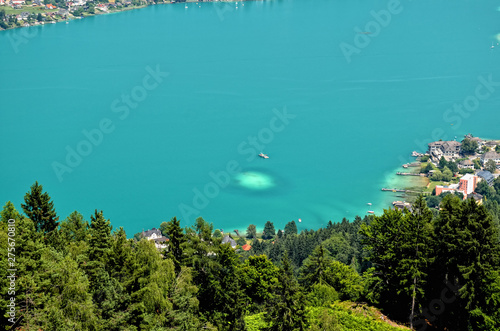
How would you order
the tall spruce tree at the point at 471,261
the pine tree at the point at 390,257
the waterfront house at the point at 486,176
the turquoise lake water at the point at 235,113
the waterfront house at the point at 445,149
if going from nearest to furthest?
the tall spruce tree at the point at 471,261, the pine tree at the point at 390,257, the waterfront house at the point at 486,176, the turquoise lake water at the point at 235,113, the waterfront house at the point at 445,149

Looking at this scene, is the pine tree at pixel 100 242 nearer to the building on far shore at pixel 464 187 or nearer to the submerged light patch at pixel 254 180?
the submerged light patch at pixel 254 180

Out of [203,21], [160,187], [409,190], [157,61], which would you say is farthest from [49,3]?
[409,190]

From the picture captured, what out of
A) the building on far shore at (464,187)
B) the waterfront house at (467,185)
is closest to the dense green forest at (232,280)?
the building on far shore at (464,187)

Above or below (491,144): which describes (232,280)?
below

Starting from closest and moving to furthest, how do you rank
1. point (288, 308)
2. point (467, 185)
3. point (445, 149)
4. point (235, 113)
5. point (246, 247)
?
point (288, 308) → point (246, 247) → point (467, 185) → point (445, 149) → point (235, 113)

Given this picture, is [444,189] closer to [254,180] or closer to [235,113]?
[254,180]

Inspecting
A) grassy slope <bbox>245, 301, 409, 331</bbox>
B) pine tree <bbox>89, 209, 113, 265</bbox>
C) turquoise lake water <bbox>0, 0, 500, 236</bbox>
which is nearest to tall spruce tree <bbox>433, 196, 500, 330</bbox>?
grassy slope <bbox>245, 301, 409, 331</bbox>

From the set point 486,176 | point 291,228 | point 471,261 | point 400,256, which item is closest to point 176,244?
point 400,256
